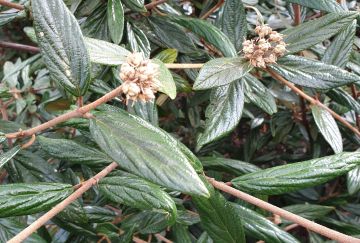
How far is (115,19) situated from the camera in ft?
2.83

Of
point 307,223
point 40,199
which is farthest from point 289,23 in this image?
point 40,199

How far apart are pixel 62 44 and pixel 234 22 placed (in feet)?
1.39

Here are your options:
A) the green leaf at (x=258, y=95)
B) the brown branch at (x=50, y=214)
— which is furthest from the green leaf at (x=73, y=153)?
the green leaf at (x=258, y=95)

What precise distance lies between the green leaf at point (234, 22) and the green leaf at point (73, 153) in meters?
0.37

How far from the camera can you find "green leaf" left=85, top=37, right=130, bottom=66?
67 cm

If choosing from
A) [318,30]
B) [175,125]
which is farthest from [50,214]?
[175,125]

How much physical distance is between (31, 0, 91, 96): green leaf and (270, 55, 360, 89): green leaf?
38 centimetres

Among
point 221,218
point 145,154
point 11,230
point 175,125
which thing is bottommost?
point 175,125

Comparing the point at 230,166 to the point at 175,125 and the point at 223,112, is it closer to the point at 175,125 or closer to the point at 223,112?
the point at 223,112

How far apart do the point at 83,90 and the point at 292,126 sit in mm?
789

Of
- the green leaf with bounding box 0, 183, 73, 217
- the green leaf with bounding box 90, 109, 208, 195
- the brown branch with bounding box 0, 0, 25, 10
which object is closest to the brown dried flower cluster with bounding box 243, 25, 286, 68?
the green leaf with bounding box 90, 109, 208, 195

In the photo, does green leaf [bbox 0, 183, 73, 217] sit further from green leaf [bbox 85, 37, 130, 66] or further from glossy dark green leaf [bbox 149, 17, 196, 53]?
glossy dark green leaf [bbox 149, 17, 196, 53]

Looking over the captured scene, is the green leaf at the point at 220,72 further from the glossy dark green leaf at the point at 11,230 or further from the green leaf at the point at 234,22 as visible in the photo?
the glossy dark green leaf at the point at 11,230

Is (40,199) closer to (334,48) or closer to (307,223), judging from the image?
(307,223)
